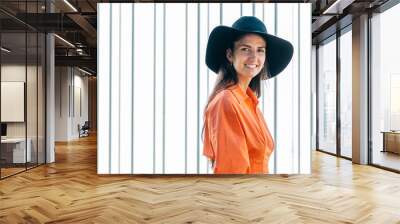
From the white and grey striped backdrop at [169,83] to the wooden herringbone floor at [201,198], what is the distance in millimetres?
409

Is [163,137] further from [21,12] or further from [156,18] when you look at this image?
[21,12]

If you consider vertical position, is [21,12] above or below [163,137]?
above

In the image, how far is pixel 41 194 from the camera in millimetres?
5016

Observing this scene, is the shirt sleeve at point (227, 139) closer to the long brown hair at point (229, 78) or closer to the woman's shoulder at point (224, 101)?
the woman's shoulder at point (224, 101)

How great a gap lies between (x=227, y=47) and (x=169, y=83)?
111 centimetres

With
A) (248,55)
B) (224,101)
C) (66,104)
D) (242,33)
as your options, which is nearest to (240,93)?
(224,101)

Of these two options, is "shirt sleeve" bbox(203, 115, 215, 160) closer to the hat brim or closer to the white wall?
the hat brim

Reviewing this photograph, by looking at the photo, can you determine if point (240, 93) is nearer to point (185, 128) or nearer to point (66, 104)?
point (185, 128)

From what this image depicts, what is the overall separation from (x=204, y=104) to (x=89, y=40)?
27.7ft

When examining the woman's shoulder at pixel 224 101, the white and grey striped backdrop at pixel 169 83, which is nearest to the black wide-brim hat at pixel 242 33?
the white and grey striped backdrop at pixel 169 83

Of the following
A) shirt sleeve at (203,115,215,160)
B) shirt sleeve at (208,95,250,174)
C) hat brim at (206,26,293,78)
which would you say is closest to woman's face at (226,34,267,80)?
hat brim at (206,26,293,78)

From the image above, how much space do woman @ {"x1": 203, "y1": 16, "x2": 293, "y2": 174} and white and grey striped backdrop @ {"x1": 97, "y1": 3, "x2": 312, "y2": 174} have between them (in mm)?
151

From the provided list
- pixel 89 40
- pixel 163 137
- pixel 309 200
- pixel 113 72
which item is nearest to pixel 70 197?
pixel 163 137

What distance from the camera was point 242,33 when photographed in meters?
6.07
